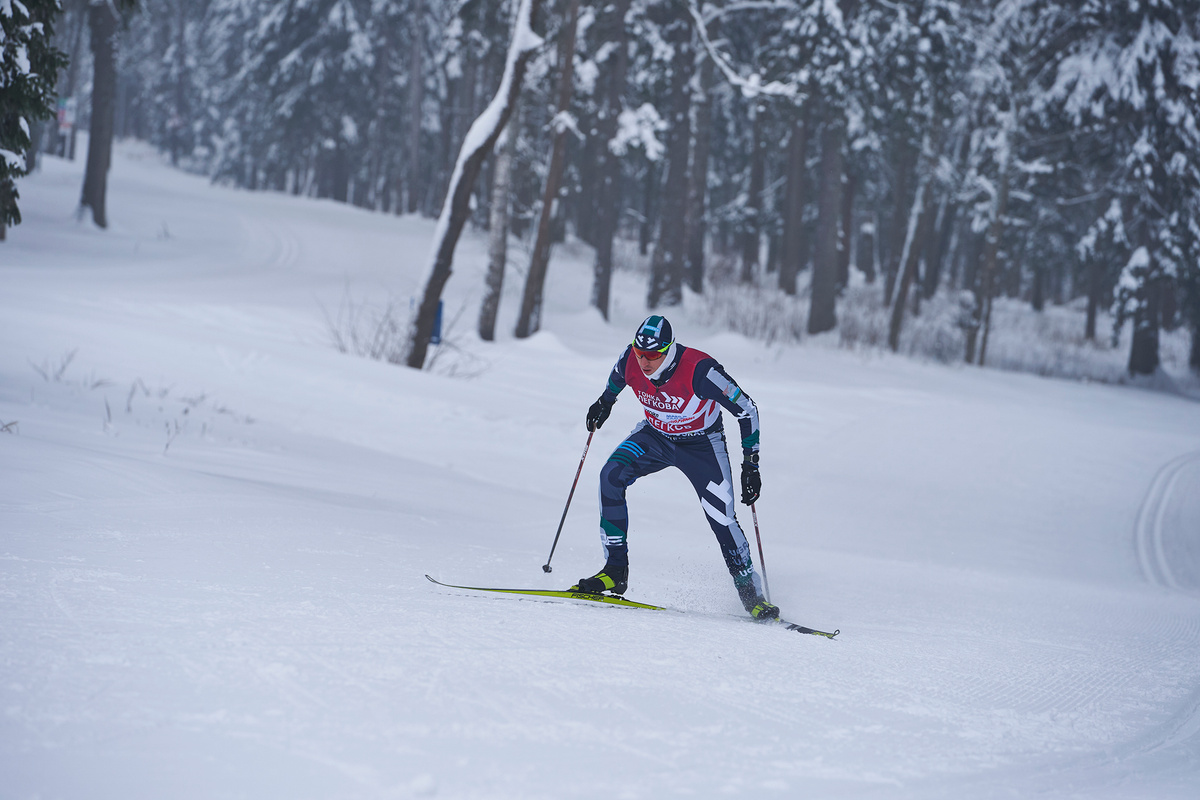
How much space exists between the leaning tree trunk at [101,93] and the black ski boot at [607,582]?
2089cm

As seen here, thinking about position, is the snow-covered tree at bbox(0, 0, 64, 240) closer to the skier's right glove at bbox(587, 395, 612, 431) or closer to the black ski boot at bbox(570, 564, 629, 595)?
the skier's right glove at bbox(587, 395, 612, 431)

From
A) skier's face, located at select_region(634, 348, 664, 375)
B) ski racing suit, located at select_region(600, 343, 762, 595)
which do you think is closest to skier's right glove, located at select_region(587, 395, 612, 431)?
ski racing suit, located at select_region(600, 343, 762, 595)

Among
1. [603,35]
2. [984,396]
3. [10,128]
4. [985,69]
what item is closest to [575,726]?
[10,128]

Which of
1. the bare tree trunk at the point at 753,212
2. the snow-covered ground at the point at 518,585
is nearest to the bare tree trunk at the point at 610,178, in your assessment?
the snow-covered ground at the point at 518,585

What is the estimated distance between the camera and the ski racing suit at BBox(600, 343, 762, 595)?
525cm

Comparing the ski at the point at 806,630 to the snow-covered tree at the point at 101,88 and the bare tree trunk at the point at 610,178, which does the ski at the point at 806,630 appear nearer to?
the bare tree trunk at the point at 610,178

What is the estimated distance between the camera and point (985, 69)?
21328 millimetres

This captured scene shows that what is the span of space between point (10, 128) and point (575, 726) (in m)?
7.38

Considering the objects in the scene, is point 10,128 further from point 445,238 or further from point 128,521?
point 445,238

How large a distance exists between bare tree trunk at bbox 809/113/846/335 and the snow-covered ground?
290 inches

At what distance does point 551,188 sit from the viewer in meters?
15.8

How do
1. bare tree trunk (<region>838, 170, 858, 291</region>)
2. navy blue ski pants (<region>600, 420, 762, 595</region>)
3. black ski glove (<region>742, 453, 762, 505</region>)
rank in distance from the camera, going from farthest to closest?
1. bare tree trunk (<region>838, 170, 858, 291</region>)
2. navy blue ski pants (<region>600, 420, 762, 595</region>)
3. black ski glove (<region>742, 453, 762, 505</region>)

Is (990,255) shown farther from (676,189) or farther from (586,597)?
(586,597)

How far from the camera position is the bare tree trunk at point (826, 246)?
70.9 ft
